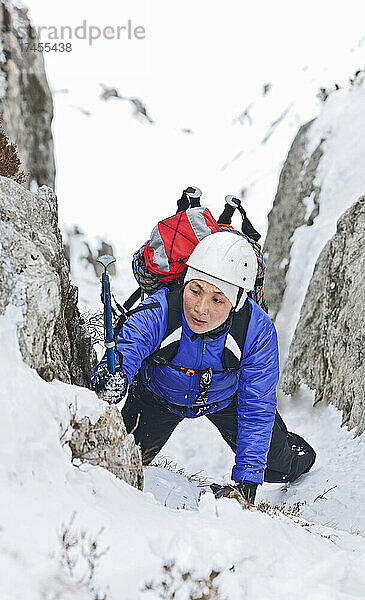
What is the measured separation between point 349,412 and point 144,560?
533 cm

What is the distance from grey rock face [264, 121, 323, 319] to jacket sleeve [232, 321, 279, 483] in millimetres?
7239

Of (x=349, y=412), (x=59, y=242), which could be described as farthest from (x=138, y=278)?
(x=349, y=412)

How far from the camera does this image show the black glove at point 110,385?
3.84 m

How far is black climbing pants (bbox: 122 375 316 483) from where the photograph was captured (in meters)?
5.36

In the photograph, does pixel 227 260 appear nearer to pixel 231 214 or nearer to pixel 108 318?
pixel 108 318

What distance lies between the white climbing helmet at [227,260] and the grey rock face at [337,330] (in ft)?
11.0

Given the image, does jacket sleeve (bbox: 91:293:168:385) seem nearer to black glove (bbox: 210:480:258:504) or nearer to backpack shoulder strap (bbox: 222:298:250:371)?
backpack shoulder strap (bbox: 222:298:250:371)


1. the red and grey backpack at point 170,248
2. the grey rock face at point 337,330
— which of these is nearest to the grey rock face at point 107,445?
the red and grey backpack at point 170,248

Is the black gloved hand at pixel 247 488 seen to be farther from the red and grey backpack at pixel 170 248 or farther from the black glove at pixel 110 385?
the red and grey backpack at pixel 170 248

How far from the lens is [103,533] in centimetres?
262

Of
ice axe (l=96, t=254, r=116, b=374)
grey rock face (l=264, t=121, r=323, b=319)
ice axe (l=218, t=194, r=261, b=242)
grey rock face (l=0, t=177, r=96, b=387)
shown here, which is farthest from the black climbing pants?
grey rock face (l=264, t=121, r=323, b=319)

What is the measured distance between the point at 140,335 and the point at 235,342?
0.92m

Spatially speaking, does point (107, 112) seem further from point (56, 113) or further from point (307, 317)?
point (307, 317)

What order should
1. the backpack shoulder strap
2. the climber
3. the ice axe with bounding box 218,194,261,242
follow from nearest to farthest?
1. the climber
2. the backpack shoulder strap
3. the ice axe with bounding box 218,194,261,242
